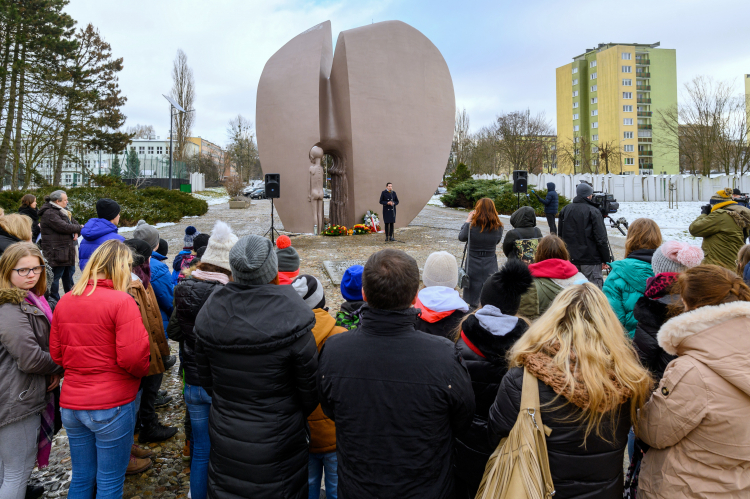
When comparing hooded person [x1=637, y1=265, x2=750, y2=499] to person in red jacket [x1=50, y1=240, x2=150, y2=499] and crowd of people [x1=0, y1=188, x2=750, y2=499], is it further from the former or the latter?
person in red jacket [x1=50, y1=240, x2=150, y2=499]

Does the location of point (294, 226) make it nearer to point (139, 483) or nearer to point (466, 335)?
point (139, 483)

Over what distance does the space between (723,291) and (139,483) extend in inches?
118

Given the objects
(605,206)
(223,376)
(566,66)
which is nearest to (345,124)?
(605,206)

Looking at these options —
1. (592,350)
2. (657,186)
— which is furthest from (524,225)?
(657,186)

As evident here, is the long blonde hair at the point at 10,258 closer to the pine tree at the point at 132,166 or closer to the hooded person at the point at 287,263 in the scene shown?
the hooded person at the point at 287,263

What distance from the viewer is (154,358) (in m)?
2.74

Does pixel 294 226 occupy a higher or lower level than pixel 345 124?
lower

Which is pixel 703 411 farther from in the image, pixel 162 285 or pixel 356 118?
pixel 356 118

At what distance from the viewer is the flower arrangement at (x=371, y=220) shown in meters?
13.0

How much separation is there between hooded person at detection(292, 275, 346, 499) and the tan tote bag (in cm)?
86

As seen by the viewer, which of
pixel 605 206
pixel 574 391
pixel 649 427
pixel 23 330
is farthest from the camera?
pixel 605 206

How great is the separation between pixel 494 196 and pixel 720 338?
1896cm

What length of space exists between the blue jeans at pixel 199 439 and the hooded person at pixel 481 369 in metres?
1.28

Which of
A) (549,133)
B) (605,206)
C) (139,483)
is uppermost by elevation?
(549,133)
